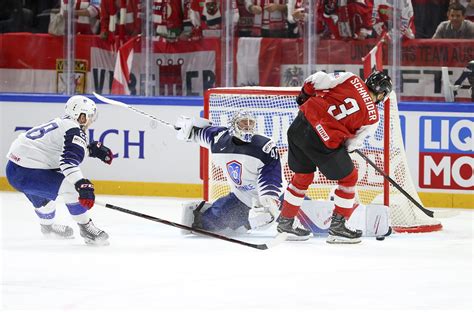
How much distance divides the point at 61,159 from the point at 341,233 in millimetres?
1458

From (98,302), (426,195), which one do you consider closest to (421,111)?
(426,195)

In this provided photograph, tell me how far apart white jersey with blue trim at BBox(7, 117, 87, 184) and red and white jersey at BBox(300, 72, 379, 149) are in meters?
1.17

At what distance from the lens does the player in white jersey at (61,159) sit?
238 inches

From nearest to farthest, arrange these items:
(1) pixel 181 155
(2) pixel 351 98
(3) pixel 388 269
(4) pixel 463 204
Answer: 1. (3) pixel 388 269
2. (2) pixel 351 98
3. (4) pixel 463 204
4. (1) pixel 181 155

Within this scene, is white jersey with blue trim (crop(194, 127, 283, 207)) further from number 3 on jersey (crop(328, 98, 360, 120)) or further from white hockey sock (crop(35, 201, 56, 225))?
white hockey sock (crop(35, 201, 56, 225))

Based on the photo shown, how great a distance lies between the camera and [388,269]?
18.0 ft

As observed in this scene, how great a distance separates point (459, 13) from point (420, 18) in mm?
260

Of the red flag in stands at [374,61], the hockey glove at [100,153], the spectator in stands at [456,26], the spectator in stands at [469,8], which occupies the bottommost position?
the hockey glove at [100,153]

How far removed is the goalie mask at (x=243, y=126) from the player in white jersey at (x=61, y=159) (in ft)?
2.22

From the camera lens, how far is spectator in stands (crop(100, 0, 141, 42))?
870cm

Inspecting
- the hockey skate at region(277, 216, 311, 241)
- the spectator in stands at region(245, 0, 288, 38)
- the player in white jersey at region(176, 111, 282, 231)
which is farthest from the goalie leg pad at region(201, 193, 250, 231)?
the spectator in stands at region(245, 0, 288, 38)

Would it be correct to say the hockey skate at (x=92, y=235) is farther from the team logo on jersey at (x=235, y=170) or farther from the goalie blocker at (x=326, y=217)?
the team logo on jersey at (x=235, y=170)

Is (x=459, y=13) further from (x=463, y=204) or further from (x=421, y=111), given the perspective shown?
(x=463, y=204)

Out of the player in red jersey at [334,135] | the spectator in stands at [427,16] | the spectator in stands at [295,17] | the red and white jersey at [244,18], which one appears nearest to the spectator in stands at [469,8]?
the spectator in stands at [427,16]
